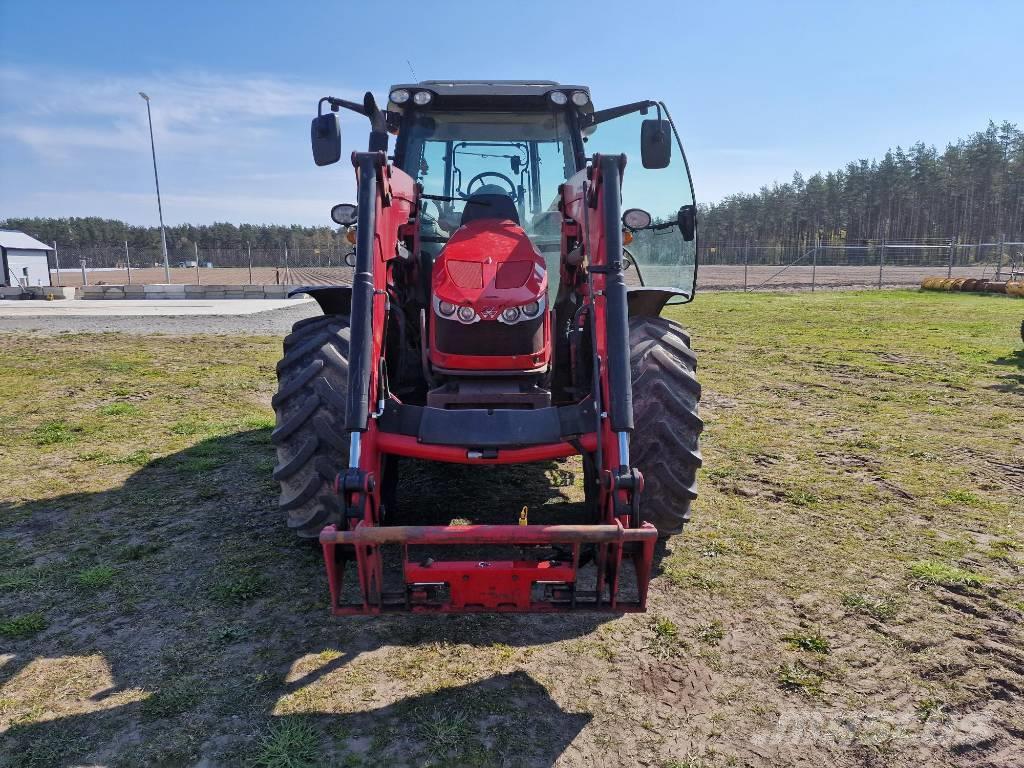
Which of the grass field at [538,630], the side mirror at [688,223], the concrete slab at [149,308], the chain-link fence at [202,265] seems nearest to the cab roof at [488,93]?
the side mirror at [688,223]

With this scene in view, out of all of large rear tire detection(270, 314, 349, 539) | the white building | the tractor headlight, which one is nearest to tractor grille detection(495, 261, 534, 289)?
the tractor headlight

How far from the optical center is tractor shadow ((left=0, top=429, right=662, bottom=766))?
8.10ft

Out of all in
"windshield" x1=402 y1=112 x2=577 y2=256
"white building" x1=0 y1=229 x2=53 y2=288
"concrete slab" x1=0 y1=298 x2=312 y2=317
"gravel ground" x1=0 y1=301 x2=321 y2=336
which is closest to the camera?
"windshield" x1=402 y1=112 x2=577 y2=256

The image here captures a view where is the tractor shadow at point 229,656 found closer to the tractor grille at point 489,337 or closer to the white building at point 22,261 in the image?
the tractor grille at point 489,337

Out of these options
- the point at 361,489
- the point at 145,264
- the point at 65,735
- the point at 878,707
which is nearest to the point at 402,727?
the point at 361,489

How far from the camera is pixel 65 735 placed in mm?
2475

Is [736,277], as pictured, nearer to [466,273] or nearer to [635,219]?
[635,219]

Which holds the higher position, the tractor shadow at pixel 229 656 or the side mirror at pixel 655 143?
the side mirror at pixel 655 143

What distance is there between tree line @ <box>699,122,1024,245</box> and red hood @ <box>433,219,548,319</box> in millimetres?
65163

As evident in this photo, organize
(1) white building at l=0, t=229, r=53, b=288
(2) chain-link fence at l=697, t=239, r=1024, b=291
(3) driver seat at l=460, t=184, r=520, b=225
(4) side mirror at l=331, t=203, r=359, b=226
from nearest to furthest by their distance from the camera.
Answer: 1. (4) side mirror at l=331, t=203, r=359, b=226
2. (3) driver seat at l=460, t=184, r=520, b=225
3. (1) white building at l=0, t=229, r=53, b=288
4. (2) chain-link fence at l=697, t=239, r=1024, b=291

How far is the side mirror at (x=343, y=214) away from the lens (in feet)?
13.0

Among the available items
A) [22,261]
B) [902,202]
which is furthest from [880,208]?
[22,261]

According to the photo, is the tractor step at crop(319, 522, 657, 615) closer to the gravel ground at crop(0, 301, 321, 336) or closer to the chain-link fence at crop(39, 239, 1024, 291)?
the gravel ground at crop(0, 301, 321, 336)

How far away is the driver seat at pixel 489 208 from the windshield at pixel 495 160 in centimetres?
19
